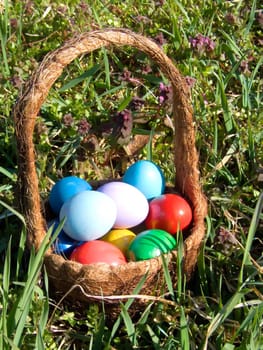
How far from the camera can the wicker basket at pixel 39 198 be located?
201 cm

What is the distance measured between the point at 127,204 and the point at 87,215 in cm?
17

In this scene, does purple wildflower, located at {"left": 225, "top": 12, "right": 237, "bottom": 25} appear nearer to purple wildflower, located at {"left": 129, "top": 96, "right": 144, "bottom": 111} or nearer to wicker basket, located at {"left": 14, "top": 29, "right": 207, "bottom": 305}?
purple wildflower, located at {"left": 129, "top": 96, "right": 144, "bottom": 111}

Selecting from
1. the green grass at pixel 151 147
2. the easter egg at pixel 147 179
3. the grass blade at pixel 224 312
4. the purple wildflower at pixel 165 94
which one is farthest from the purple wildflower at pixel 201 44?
the grass blade at pixel 224 312

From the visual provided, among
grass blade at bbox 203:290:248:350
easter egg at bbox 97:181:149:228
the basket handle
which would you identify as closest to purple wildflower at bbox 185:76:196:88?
the basket handle

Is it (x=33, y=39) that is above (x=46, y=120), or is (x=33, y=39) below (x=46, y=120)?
above

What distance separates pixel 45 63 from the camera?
79.2 inches

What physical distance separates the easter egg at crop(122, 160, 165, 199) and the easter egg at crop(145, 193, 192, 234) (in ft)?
0.20

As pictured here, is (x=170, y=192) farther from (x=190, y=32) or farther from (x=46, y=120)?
(x=190, y=32)

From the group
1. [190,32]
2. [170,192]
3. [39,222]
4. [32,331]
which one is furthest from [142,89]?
[32,331]

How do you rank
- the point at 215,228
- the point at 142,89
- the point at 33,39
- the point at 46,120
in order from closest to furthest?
the point at 215,228 → the point at 46,120 → the point at 142,89 → the point at 33,39

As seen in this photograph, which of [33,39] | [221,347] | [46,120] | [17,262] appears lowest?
[221,347]

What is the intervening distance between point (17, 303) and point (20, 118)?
46 cm

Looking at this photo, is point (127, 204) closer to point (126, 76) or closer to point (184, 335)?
point (184, 335)

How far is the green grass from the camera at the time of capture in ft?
6.82
